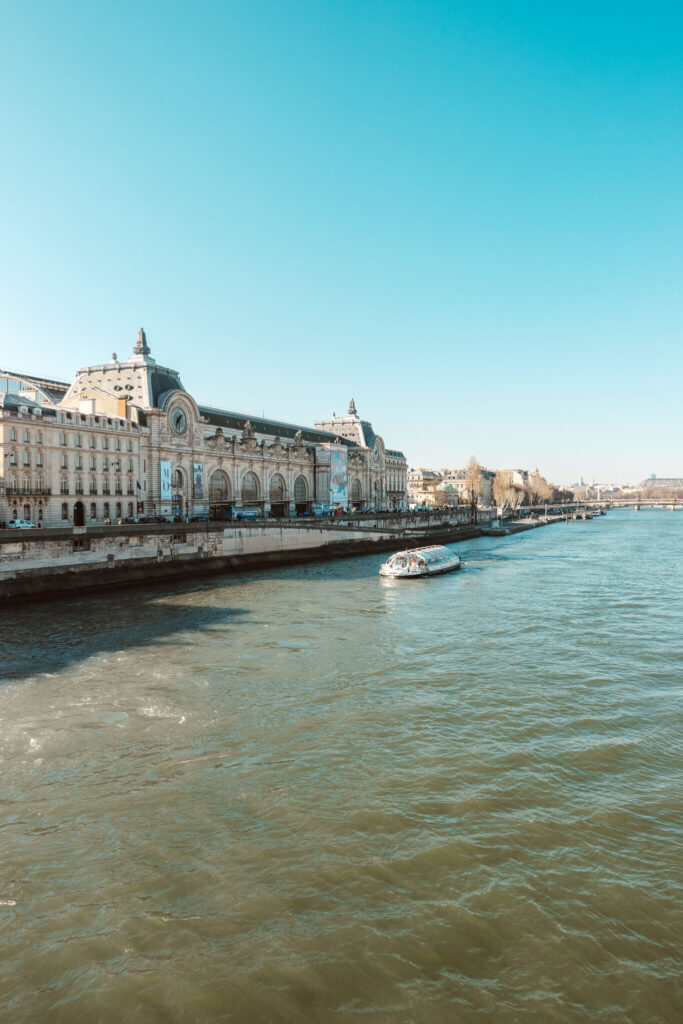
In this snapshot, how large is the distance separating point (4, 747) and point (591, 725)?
13.0m

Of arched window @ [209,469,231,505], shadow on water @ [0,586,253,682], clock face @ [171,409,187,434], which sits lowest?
shadow on water @ [0,586,253,682]

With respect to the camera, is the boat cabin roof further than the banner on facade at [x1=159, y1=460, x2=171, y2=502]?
No

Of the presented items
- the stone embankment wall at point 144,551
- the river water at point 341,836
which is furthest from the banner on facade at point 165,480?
the river water at point 341,836

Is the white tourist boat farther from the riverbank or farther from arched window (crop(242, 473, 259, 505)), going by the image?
arched window (crop(242, 473, 259, 505))

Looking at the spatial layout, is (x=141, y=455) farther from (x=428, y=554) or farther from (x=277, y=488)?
(x=428, y=554)

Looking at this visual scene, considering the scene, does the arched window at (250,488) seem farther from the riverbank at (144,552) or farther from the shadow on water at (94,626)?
the shadow on water at (94,626)

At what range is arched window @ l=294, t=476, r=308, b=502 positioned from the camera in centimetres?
9186

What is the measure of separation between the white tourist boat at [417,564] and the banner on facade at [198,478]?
28.6 m

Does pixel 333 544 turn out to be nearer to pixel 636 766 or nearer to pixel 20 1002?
pixel 636 766

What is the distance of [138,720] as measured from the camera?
15.1m

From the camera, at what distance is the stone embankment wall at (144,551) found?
112ft

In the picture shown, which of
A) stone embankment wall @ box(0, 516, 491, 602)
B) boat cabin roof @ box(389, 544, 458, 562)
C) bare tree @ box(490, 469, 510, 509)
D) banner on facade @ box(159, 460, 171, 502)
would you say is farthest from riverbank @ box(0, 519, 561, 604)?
bare tree @ box(490, 469, 510, 509)

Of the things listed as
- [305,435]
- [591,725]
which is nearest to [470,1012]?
[591,725]

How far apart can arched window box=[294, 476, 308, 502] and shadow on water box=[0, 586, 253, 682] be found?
56.3 meters
